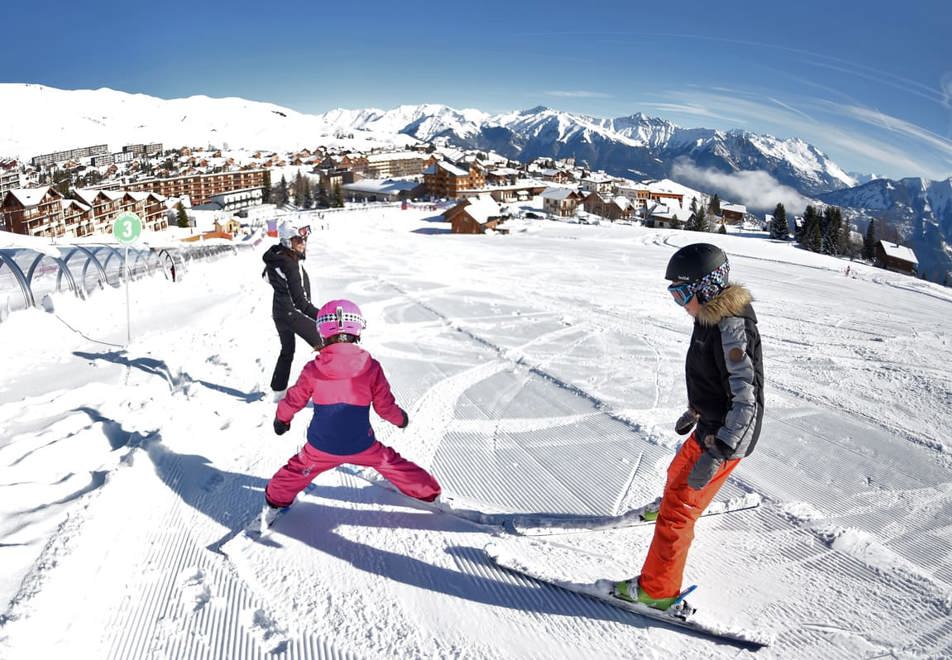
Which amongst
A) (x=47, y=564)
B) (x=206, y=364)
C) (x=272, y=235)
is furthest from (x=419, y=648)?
(x=272, y=235)

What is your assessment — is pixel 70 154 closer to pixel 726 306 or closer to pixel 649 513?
pixel 649 513

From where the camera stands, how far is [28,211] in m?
42.8

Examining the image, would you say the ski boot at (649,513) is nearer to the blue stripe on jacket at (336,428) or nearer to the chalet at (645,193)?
the blue stripe on jacket at (336,428)

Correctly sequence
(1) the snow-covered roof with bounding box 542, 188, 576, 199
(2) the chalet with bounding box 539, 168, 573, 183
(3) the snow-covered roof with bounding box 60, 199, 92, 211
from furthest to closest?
(2) the chalet with bounding box 539, 168, 573, 183
(1) the snow-covered roof with bounding box 542, 188, 576, 199
(3) the snow-covered roof with bounding box 60, 199, 92, 211

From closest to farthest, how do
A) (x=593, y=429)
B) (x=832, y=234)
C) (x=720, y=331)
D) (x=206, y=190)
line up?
(x=720, y=331) → (x=593, y=429) → (x=832, y=234) → (x=206, y=190)

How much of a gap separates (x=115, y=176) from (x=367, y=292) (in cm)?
13037

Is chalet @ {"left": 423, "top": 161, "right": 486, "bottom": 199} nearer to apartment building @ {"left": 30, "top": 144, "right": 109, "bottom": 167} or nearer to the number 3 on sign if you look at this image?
the number 3 on sign

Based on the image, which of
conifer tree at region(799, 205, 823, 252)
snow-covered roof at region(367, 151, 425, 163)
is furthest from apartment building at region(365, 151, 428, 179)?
conifer tree at region(799, 205, 823, 252)

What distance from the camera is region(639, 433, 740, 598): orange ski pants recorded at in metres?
2.44

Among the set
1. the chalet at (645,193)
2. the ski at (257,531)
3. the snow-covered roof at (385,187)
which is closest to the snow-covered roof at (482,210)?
the ski at (257,531)

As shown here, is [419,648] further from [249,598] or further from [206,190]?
[206,190]

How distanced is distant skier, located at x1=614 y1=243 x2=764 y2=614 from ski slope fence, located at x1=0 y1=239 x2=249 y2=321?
8055mm

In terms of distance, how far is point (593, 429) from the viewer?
501cm

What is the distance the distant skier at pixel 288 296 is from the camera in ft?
17.7
